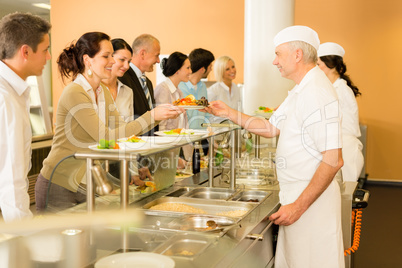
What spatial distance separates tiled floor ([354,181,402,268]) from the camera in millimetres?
3799

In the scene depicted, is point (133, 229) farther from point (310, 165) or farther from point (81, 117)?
point (310, 165)

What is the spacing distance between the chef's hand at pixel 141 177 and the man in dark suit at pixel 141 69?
4.13ft

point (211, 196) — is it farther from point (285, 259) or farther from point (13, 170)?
point (13, 170)

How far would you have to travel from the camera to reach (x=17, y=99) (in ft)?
5.61

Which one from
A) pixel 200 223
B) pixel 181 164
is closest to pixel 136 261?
pixel 200 223

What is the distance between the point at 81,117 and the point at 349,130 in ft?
8.19

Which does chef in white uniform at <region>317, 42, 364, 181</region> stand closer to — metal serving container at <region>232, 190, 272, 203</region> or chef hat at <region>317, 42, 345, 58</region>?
chef hat at <region>317, 42, 345, 58</region>

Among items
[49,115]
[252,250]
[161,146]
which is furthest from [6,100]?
[49,115]

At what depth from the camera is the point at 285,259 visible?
2.26 metres

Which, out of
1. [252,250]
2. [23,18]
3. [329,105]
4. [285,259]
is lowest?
[285,259]

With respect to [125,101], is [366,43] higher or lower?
higher

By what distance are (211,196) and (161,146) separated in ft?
3.11

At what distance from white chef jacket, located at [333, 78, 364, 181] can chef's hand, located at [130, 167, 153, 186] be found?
2.10 m

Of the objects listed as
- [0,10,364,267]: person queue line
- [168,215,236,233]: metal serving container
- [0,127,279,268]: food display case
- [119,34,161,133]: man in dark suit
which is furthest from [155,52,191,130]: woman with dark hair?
[168,215,236,233]: metal serving container
